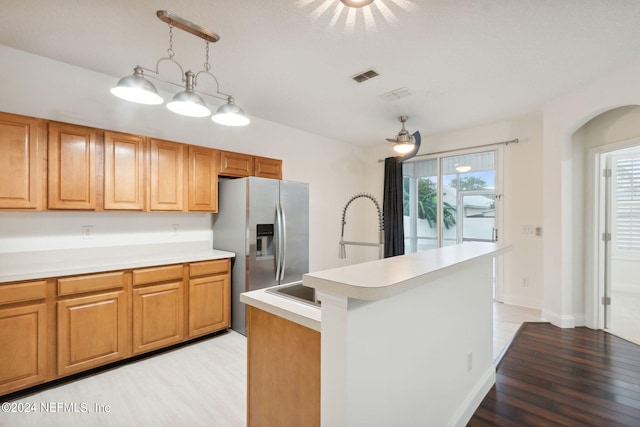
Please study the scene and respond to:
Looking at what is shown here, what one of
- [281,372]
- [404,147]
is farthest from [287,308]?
[404,147]

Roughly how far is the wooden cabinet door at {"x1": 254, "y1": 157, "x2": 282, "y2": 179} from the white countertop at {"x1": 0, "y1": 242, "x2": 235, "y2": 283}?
1.11m

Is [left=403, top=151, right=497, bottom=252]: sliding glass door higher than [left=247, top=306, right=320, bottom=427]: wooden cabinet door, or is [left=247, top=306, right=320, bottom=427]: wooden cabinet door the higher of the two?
[left=403, top=151, right=497, bottom=252]: sliding glass door

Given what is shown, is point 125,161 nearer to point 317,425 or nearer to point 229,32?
point 229,32

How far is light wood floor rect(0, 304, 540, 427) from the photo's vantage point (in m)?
1.93

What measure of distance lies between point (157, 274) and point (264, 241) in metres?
1.16

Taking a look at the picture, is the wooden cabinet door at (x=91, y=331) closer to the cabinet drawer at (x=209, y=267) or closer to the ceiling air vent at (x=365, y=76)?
the cabinet drawer at (x=209, y=267)

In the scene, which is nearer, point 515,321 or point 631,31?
point 631,31

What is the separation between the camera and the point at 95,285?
2408mm

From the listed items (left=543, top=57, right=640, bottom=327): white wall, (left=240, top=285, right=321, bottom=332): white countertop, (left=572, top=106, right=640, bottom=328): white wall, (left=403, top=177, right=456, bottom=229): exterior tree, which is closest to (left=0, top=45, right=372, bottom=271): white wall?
(left=403, top=177, right=456, bottom=229): exterior tree

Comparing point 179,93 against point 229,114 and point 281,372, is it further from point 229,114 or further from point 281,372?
point 281,372

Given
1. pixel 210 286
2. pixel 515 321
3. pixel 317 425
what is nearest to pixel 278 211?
pixel 210 286

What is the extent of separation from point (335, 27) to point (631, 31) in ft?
7.11

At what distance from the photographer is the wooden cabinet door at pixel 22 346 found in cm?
205

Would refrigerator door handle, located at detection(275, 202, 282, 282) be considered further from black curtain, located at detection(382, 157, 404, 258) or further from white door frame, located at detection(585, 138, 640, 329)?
white door frame, located at detection(585, 138, 640, 329)
